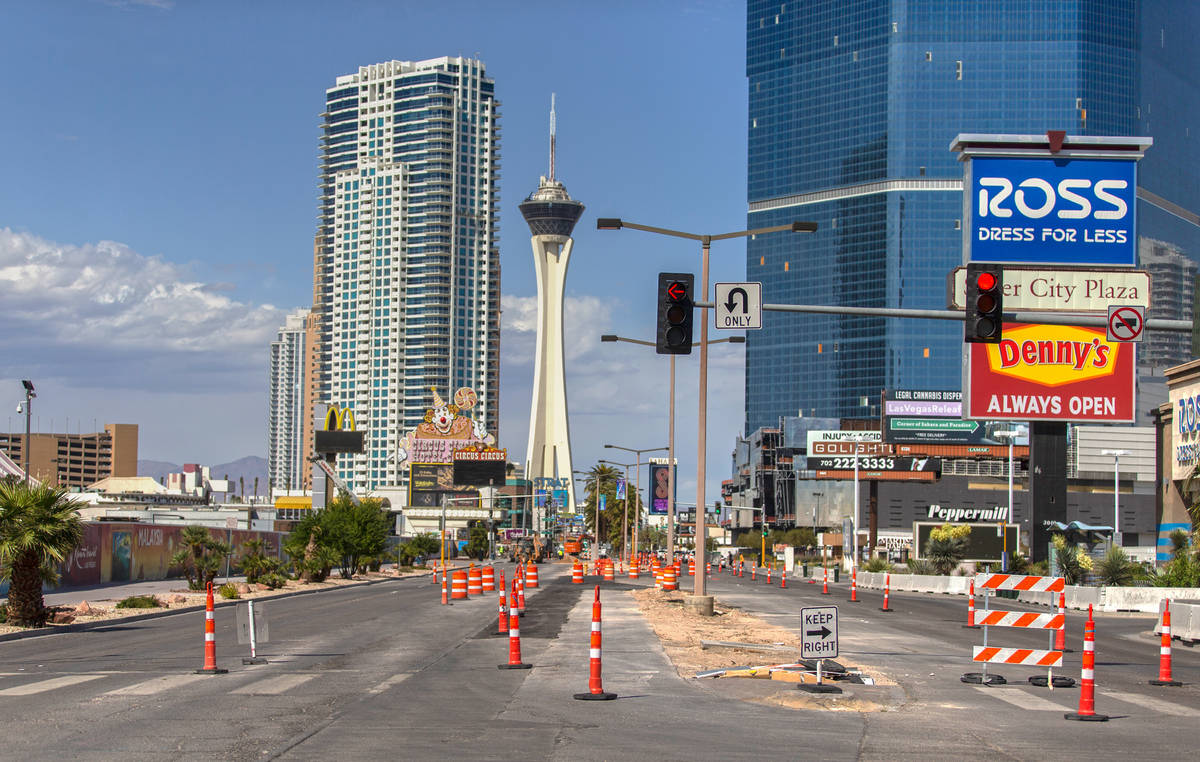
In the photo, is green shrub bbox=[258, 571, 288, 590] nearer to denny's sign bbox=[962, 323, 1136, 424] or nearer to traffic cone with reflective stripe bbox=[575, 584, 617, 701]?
denny's sign bbox=[962, 323, 1136, 424]

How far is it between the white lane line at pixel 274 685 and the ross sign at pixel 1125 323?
1517 cm

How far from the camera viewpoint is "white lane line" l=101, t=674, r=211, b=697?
16.8 metres

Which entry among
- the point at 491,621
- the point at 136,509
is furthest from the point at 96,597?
the point at 136,509

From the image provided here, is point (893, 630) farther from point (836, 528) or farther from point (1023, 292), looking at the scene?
point (836, 528)

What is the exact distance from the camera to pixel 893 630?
32.6m

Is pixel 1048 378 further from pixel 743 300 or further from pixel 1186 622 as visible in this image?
pixel 743 300

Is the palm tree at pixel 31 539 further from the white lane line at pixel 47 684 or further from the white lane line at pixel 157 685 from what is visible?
the white lane line at pixel 157 685

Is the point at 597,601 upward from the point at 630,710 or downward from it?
upward

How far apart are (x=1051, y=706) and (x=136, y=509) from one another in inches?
4013

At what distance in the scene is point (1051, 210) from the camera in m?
52.8

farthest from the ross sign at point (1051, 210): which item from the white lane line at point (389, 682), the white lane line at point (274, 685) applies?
the white lane line at point (274, 685)

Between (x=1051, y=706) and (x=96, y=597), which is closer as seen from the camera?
(x=1051, y=706)

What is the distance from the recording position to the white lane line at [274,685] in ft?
55.5

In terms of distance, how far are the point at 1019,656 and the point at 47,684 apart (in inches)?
544
